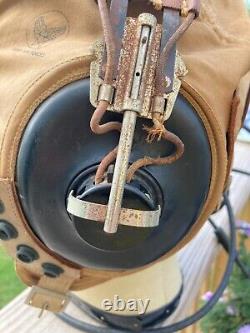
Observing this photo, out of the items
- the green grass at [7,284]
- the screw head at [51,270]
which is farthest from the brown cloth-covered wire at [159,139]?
the green grass at [7,284]

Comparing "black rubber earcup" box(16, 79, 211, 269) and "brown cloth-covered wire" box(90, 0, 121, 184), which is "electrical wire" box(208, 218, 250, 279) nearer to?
"black rubber earcup" box(16, 79, 211, 269)

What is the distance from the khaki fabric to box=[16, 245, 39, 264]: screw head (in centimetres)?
3

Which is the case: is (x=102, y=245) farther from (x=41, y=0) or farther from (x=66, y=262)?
(x=41, y=0)

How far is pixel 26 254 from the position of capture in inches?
28.7

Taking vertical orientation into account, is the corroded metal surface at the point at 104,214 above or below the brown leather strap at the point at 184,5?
below

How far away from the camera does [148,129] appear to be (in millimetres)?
599

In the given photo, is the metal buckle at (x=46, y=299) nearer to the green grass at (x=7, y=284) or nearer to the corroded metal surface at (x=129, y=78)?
the corroded metal surface at (x=129, y=78)

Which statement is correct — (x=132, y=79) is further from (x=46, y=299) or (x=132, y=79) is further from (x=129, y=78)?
(x=46, y=299)

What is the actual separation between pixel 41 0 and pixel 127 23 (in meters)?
0.14

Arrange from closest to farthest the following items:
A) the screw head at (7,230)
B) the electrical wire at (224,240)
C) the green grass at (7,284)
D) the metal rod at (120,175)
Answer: the metal rod at (120,175) < the screw head at (7,230) < the electrical wire at (224,240) < the green grass at (7,284)

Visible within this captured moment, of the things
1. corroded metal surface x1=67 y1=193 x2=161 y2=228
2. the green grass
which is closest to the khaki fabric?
corroded metal surface x1=67 y1=193 x2=161 y2=228

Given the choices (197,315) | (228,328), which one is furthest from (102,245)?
(228,328)

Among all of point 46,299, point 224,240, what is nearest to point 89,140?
point 46,299

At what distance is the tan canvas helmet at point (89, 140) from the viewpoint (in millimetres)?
604
